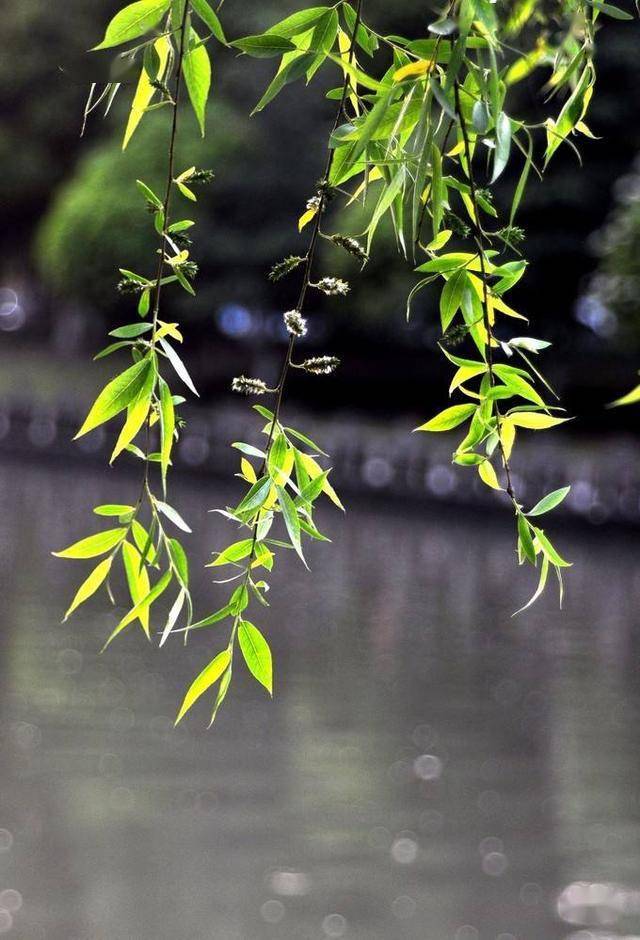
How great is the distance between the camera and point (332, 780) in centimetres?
807

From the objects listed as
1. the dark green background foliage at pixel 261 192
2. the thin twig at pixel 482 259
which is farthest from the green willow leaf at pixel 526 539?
the dark green background foliage at pixel 261 192

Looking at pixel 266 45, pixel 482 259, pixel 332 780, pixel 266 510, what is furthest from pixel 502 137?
pixel 332 780

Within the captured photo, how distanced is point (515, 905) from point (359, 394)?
2502 centimetres

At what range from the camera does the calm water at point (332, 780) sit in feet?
20.5

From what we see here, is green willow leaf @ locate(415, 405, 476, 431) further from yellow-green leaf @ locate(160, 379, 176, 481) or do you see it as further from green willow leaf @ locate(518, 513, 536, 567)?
yellow-green leaf @ locate(160, 379, 176, 481)

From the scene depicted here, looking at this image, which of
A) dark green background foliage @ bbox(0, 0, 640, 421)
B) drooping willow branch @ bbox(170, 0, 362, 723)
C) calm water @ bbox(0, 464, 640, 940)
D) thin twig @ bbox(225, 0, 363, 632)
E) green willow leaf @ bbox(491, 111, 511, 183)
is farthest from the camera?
dark green background foliage @ bbox(0, 0, 640, 421)

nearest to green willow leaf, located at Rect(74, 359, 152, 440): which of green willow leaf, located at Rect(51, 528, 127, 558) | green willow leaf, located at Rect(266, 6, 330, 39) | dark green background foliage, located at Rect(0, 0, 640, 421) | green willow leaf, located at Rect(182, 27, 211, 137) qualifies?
green willow leaf, located at Rect(51, 528, 127, 558)

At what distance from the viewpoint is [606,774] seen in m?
8.38

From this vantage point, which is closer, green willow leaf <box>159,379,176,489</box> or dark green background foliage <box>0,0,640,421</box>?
green willow leaf <box>159,379,176,489</box>

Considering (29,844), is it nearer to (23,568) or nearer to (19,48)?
(23,568)

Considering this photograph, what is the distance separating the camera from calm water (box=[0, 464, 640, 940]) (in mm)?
6242

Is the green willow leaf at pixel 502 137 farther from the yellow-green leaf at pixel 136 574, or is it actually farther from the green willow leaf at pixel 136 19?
the yellow-green leaf at pixel 136 574

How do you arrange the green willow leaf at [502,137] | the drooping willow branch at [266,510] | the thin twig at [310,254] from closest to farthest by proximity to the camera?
the green willow leaf at [502,137] → the thin twig at [310,254] → the drooping willow branch at [266,510]

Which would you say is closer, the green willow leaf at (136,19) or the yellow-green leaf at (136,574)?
the green willow leaf at (136,19)
